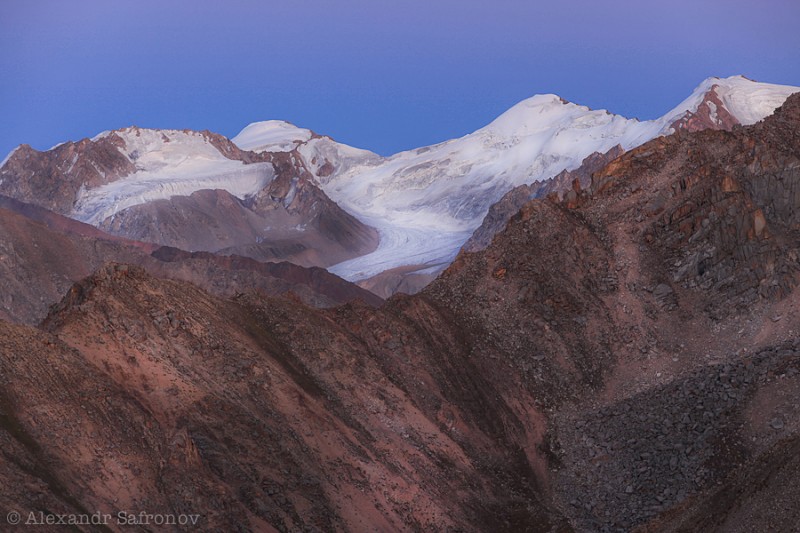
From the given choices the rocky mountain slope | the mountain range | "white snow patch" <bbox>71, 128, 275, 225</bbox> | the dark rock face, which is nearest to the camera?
the dark rock face

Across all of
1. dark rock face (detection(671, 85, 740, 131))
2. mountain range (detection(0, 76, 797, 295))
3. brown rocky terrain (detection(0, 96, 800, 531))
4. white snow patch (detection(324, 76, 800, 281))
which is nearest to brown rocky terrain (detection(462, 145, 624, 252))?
mountain range (detection(0, 76, 797, 295))

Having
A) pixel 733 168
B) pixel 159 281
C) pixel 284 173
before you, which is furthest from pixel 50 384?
pixel 284 173

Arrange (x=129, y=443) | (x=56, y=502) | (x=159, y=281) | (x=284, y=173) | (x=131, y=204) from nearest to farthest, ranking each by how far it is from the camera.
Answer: (x=56, y=502) < (x=129, y=443) < (x=159, y=281) < (x=131, y=204) < (x=284, y=173)

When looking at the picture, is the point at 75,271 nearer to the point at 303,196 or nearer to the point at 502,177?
the point at 303,196

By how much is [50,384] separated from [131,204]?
146 meters

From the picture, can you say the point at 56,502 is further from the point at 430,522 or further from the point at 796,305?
the point at 796,305

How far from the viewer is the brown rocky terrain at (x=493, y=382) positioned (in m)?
35.0

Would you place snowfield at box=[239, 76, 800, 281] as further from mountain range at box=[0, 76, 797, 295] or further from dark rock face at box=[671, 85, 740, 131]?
dark rock face at box=[671, 85, 740, 131]

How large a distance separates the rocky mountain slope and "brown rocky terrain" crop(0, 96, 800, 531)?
108586 mm

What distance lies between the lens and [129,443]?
1383 inches

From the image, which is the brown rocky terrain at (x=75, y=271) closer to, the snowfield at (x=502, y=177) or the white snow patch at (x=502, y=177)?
the snowfield at (x=502, y=177)

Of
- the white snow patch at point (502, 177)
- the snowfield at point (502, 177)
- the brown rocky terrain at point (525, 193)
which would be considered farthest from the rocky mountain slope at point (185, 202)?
the brown rocky terrain at point (525, 193)

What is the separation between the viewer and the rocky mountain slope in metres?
171

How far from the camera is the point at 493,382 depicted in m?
49.8
